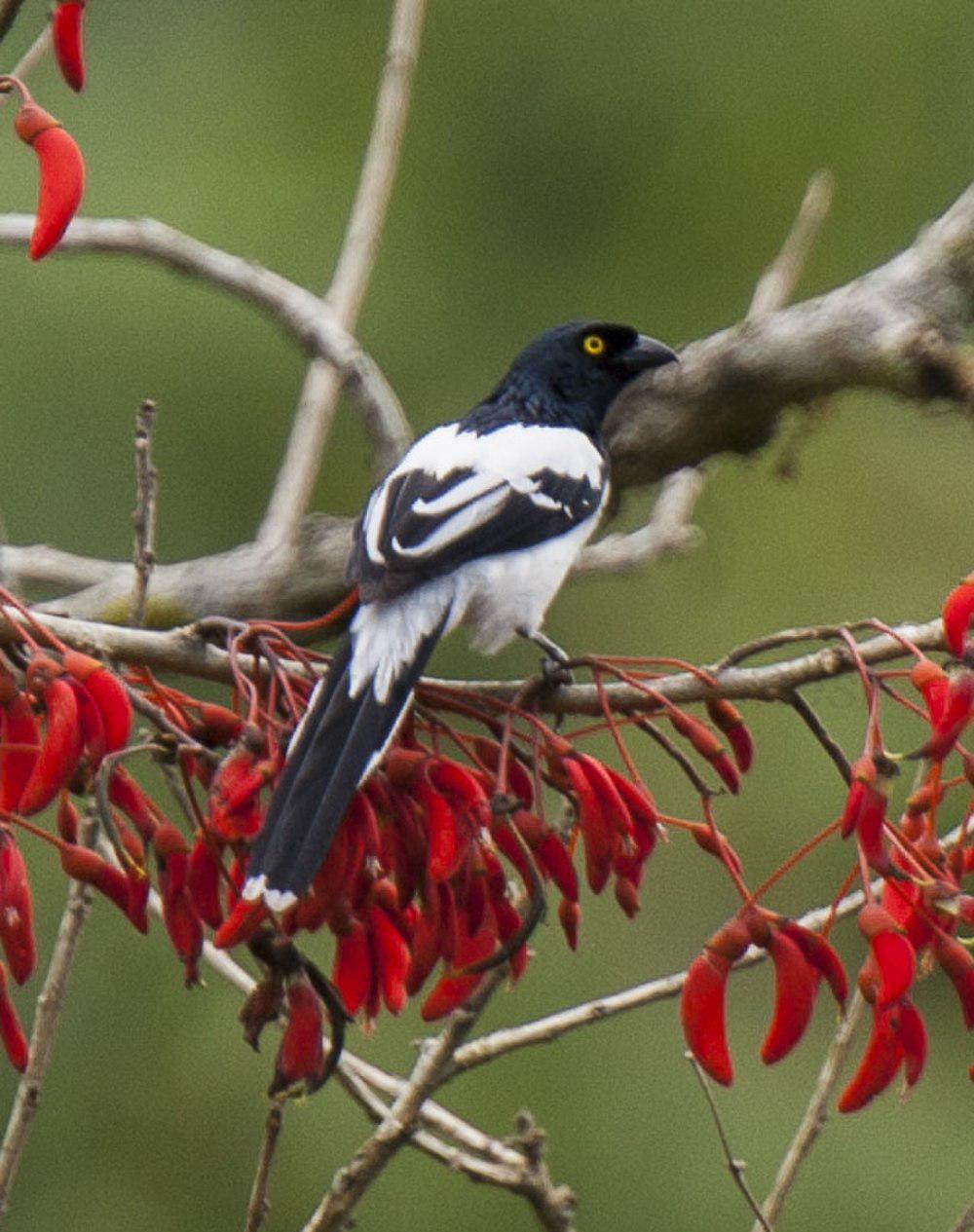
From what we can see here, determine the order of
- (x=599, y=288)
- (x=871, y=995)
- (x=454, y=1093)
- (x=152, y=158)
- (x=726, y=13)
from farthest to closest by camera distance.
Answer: (x=726, y=13) < (x=599, y=288) < (x=152, y=158) < (x=454, y=1093) < (x=871, y=995)

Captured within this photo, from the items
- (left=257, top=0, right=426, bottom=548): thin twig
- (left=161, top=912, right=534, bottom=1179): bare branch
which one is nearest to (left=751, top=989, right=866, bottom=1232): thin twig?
(left=161, top=912, right=534, bottom=1179): bare branch

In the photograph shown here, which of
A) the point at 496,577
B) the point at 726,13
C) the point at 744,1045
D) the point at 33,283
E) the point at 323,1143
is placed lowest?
the point at 323,1143

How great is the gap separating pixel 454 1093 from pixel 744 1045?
101cm

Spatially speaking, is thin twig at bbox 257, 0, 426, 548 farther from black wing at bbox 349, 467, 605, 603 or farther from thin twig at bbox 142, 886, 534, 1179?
thin twig at bbox 142, 886, 534, 1179

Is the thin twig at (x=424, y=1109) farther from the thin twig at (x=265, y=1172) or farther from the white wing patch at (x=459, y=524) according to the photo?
the white wing patch at (x=459, y=524)

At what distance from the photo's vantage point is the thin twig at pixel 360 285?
4.15 meters

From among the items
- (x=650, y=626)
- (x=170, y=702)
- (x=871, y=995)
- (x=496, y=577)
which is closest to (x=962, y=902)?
(x=871, y=995)

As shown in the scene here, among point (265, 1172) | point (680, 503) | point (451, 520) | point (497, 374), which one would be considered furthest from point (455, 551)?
point (497, 374)

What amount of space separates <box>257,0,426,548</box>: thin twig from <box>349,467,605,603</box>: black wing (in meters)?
0.35

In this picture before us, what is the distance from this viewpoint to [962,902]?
2.49 metres

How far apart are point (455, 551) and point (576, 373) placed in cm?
108

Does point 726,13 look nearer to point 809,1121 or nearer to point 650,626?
point 650,626

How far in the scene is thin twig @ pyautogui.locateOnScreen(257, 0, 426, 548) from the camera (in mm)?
4148

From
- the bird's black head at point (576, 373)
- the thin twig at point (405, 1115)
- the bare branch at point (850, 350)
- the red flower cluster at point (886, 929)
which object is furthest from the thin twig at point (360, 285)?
the red flower cluster at point (886, 929)
